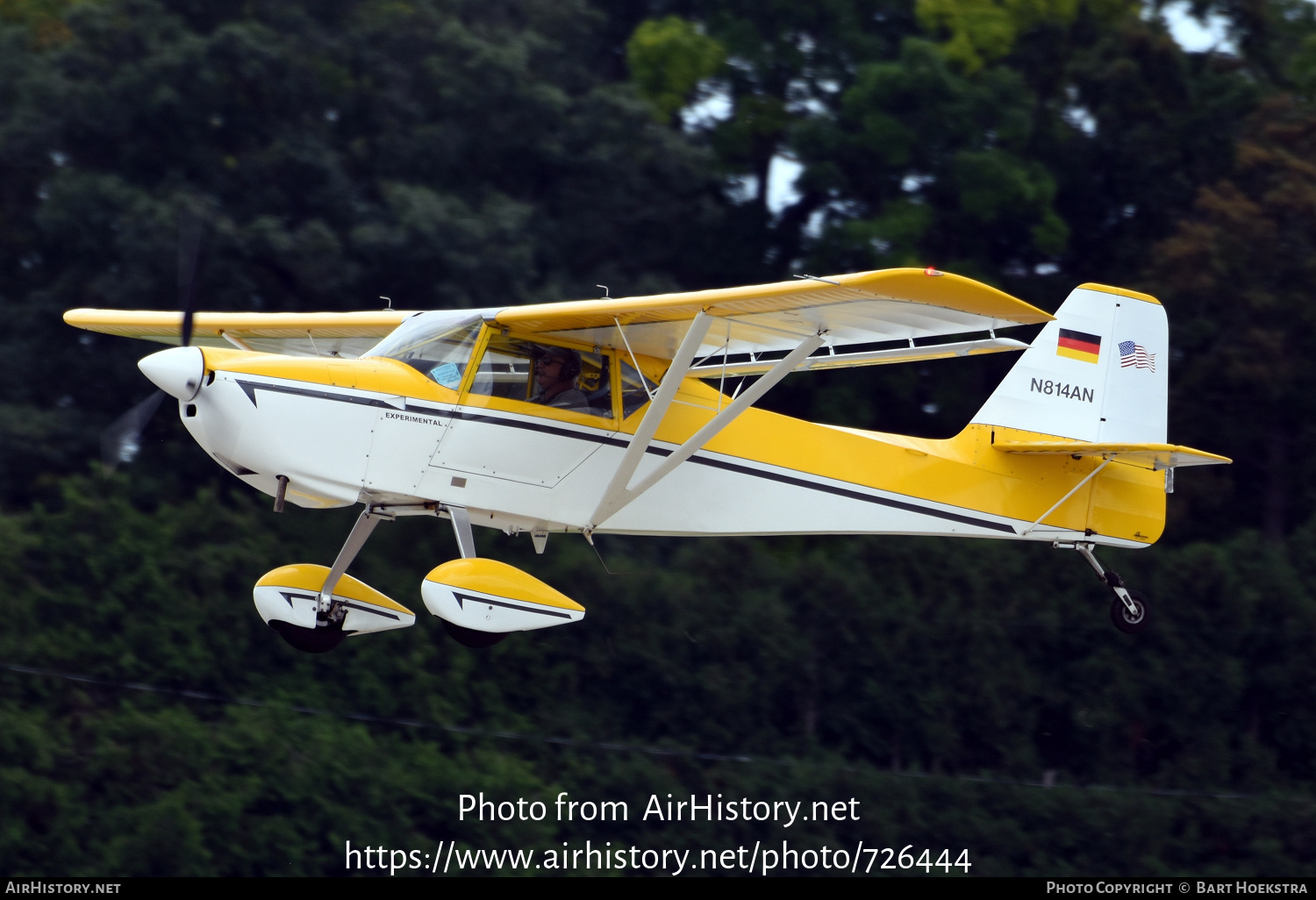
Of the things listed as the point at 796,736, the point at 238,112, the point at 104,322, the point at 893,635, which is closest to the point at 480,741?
the point at 796,736

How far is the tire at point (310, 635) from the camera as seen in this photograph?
10.0 meters

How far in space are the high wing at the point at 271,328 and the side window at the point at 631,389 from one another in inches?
69.5

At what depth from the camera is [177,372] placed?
346 inches

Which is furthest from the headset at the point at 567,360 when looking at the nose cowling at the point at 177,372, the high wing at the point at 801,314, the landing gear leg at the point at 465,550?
the nose cowling at the point at 177,372

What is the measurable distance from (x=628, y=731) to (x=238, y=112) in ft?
31.4

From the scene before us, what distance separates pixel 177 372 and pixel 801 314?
11.6ft

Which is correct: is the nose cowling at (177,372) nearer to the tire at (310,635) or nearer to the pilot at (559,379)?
the tire at (310,635)

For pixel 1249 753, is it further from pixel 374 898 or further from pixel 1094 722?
pixel 374 898

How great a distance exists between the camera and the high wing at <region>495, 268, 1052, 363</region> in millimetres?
8367

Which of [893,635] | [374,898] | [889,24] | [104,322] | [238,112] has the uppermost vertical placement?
[889,24]

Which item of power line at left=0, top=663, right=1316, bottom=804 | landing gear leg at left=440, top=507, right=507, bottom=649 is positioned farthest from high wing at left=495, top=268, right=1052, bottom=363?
power line at left=0, top=663, right=1316, bottom=804

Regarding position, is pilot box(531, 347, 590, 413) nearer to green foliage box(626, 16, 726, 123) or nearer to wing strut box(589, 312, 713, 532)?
wing strut box(589, 312, 713, 532)

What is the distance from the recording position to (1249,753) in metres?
20.1

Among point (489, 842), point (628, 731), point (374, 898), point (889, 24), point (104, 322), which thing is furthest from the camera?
point (889, 24)
